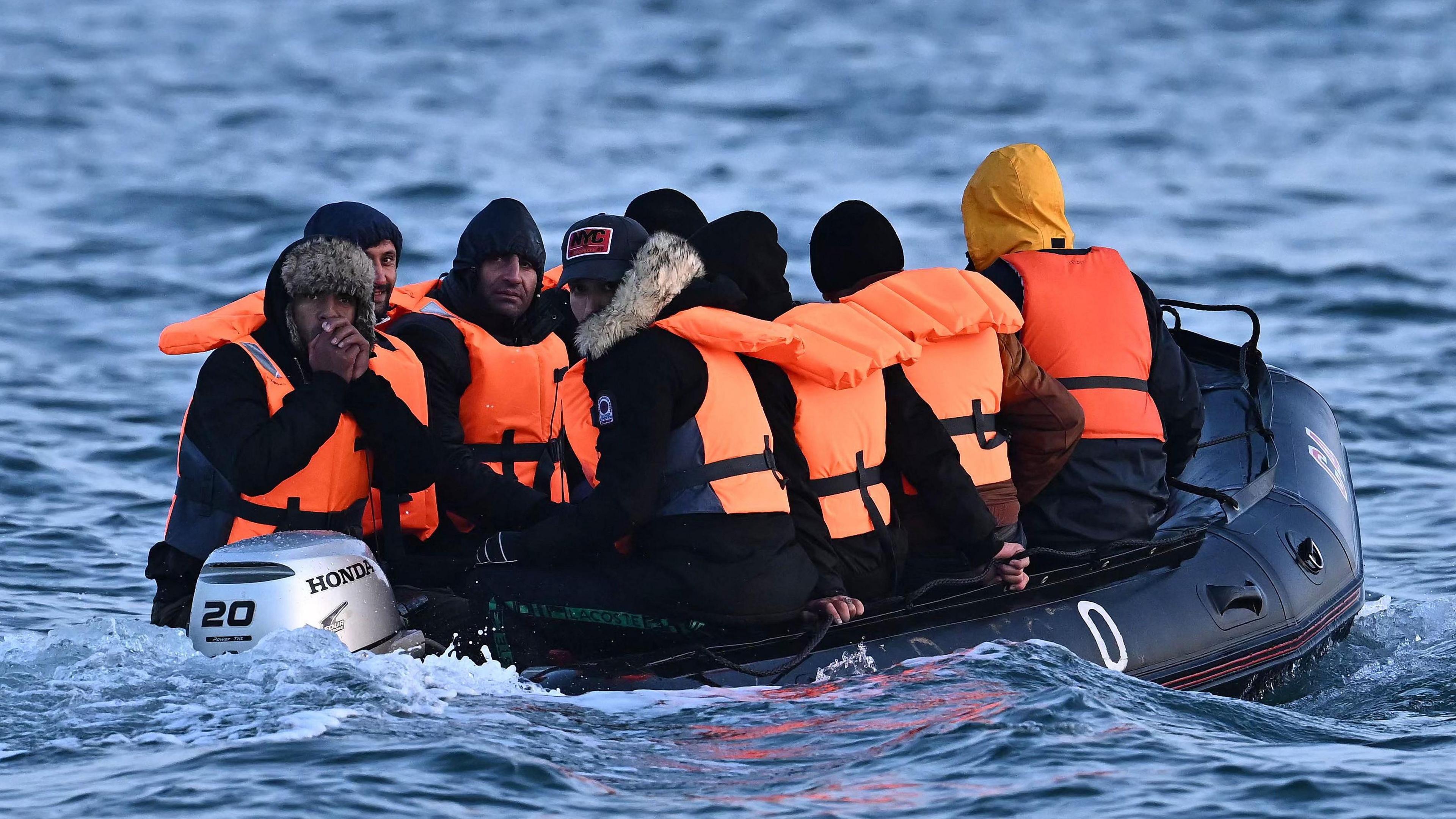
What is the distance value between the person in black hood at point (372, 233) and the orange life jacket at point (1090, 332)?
1943mm

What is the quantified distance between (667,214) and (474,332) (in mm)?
867

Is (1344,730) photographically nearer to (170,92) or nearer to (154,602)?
(154,602)

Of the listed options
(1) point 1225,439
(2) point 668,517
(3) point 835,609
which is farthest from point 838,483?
(1) point 1225,439

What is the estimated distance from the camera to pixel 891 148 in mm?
18000

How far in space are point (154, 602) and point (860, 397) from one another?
2.18 metres

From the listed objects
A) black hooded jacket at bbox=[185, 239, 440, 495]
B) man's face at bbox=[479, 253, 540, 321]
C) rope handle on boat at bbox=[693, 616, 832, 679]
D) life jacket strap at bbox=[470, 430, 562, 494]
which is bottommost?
rope handle on boat at bbox=[693, 616, 832, 679]

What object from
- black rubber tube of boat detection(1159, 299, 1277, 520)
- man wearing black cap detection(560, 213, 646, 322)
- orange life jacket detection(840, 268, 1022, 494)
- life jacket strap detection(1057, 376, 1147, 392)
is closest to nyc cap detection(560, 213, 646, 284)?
man wearing black cap detection(560, 213, 646, 322)

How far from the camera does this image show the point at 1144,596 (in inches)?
220

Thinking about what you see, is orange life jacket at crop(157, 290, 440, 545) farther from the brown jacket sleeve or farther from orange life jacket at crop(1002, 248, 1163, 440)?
orange life jacket at crop(1002, 248, 1163, 440)

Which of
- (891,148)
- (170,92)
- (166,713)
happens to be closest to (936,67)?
(891,148)

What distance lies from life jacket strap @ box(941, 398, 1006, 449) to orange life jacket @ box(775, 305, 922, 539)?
0.96 ft

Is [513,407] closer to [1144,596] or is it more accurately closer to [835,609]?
[835,609]

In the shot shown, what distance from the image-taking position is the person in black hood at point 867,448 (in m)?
4.89

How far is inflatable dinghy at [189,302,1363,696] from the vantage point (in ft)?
15.5
